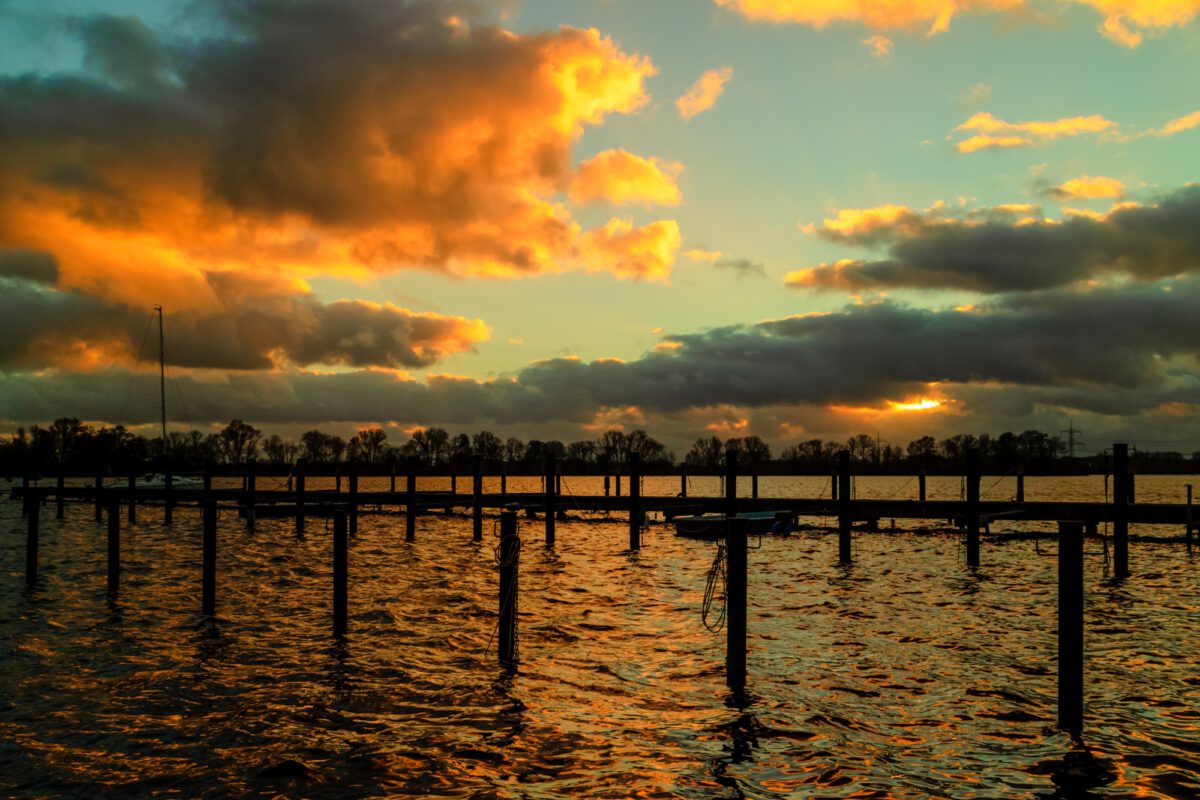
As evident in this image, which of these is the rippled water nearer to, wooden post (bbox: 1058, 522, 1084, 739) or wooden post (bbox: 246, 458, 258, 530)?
wooden post (bbox: 1058, 522, 1084, 739)

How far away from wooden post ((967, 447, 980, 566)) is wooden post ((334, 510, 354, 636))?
2076 centimetres

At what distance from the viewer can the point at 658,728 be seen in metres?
11.2

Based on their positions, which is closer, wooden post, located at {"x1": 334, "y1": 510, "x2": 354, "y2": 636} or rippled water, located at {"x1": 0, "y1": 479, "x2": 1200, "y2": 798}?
rippled water, located at {"x1": 0, "y1": 479, "x2": 1200, "y2": 798}

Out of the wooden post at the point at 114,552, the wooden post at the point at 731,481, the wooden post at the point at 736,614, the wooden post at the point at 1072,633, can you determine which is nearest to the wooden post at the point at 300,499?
the wooden post at the point at 114,552

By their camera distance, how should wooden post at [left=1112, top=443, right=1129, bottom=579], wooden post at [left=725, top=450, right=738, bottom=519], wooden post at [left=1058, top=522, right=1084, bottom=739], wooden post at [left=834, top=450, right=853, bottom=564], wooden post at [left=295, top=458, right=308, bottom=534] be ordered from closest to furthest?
1. wooden post at [left=1058, top=522, right=1084, bottom=739]
2. wooden post at [left=1112, top=443, right=1129, bottom=579]
3. wooden post at [left=725, top=450, right=738, bottom=519]
4. wooden post at [left=834, top=450, right=853, bottom=564]
5. wooden post at [left=295, top=458, right=308, bottom=534]

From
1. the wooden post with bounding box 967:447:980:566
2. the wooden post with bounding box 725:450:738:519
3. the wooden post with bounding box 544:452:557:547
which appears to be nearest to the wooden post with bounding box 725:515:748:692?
the wooden post with bounding box 725:450:738:519

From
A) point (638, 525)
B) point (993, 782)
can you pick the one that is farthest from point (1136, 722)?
point (638, 525)

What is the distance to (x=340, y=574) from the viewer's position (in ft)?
56.7

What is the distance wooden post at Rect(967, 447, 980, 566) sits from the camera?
92.7 ft

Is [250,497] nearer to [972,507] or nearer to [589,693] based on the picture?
[972,507]

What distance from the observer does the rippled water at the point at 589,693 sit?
9.60 meters

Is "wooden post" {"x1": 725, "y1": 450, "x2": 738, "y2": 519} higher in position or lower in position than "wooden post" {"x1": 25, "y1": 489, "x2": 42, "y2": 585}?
higher

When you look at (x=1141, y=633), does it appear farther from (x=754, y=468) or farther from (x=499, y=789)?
(x=754, y=468)

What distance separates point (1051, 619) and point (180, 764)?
58.0 ft
